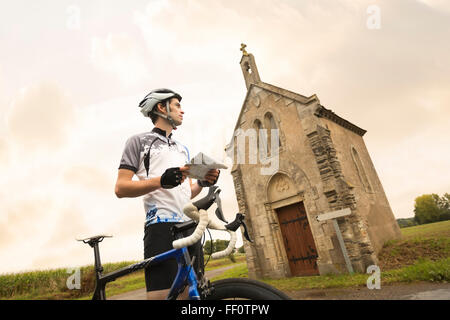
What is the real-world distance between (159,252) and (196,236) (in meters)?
0.48

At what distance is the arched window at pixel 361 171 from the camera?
11.8 metres

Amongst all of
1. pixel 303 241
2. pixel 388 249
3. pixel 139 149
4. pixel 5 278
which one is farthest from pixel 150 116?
pixel 5 278

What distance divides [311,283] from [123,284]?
20.3 metres

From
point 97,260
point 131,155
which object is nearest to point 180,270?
point 131,155

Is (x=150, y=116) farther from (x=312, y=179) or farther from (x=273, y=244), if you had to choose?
(x=273, y=244)

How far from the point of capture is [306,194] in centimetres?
1026

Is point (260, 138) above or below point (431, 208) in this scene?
above

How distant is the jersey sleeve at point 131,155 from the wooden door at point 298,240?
31.9 feet

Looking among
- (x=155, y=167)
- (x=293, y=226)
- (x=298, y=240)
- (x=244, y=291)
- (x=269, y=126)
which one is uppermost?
(x=269, y=126)

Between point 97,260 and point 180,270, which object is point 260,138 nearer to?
point 97,260

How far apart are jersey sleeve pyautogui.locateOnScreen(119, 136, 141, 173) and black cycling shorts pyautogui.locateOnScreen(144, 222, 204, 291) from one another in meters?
0.47

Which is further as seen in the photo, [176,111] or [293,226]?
[293,226]

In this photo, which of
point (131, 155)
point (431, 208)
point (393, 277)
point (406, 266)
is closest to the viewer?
point (131, 155)

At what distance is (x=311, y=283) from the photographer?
27.3 feet
